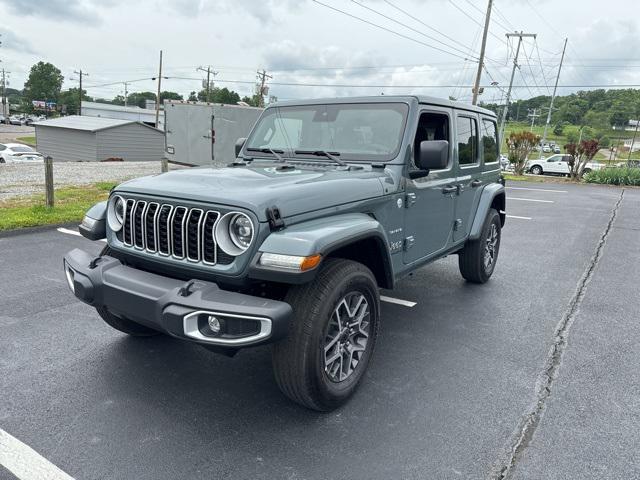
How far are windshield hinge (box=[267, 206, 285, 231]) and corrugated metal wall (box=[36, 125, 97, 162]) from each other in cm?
3331

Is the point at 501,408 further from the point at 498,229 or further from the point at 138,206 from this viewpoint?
the point at 498,229

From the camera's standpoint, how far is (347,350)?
9.87 ft

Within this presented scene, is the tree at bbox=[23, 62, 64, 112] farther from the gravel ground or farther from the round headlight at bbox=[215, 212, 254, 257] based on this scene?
the round headlight at bbox=[215, 212, 254, 257]

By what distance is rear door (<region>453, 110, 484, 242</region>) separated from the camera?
4.49m

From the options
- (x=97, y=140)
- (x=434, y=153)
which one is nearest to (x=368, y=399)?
(x=434, y=153)

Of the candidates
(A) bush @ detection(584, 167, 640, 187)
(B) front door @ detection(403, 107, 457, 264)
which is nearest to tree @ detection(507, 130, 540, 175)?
(A) bush @ detection(584, 167, 640, 187)

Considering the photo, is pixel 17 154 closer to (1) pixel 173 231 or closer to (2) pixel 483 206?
(2) pixel 483 206

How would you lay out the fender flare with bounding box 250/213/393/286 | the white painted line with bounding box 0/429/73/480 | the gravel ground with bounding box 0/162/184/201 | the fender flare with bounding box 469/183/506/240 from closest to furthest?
the white painted line with bounding box 0/429/73/480, the fender flare with bounding box 250/213/393/286, the fender flare with bounding box 469/183/506/240, the gravel ground with bounding box 0/162/184/201

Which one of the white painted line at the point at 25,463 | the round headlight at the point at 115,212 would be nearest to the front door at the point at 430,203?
the round headlight at the point at 115,212

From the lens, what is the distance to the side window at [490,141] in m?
5.19

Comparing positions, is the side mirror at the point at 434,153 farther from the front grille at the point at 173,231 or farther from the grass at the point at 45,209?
the grass at the point at 45,209

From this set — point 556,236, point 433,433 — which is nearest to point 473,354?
point 433,433

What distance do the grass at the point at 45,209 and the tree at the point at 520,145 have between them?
2053 cm

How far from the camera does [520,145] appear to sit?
79.9 ft
